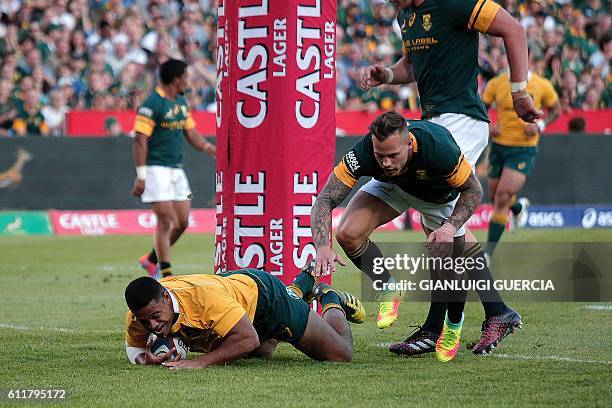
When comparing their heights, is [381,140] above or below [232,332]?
above

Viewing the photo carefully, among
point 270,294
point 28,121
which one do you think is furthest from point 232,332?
point 28,121

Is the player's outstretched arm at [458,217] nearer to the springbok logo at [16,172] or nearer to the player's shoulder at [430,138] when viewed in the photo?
the player's shoulder at [430,138]

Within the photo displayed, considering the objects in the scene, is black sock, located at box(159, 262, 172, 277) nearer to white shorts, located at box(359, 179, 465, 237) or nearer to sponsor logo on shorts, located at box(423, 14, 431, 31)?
white shorts, located at box(359, 179, 465, 237)

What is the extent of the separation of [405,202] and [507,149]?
6203mm

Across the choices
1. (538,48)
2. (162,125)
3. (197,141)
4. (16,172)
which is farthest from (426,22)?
(538,48)

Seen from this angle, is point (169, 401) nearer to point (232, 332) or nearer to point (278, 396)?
point (278, 396)

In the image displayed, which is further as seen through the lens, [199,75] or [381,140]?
[199,75]

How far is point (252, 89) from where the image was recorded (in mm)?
8719

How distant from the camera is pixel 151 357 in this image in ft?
23.5

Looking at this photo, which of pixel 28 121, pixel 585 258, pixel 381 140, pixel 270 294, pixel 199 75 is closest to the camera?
pixel 381 140

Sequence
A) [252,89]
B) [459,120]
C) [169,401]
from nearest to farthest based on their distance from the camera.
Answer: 1. [169,401]
2. [459,120]
3. [252,89]

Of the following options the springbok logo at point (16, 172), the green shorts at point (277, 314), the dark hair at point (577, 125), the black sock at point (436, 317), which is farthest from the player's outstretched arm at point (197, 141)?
the dark hair at point (577, 125)

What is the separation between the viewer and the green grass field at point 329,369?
607cm

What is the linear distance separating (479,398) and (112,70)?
17710 millimetres
